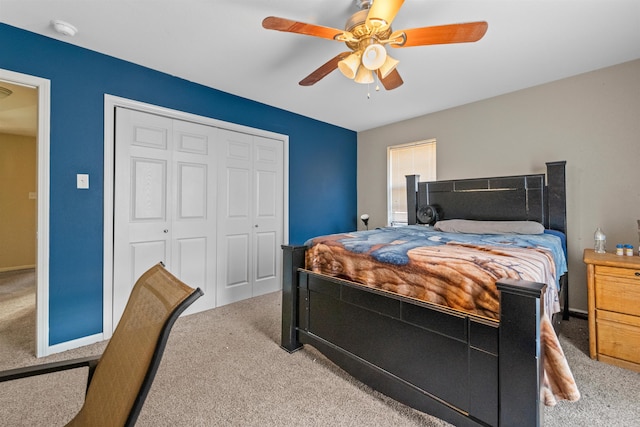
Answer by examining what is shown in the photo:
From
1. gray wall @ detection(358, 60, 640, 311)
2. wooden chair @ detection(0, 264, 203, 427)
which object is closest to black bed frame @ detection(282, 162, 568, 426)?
wooden chair @ detection(0, 264, 203, 427)

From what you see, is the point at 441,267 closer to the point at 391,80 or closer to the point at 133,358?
the point at 133,358

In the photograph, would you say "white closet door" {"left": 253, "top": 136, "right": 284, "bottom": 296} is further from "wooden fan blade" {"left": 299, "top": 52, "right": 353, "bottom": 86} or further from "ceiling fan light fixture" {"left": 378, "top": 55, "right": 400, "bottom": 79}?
"ceiling fan light fixture" {"left": 378, "top": 55, "right": 400, "bottom": 79}

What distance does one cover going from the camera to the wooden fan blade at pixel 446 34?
1.56 meters

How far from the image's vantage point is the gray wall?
2.62 m

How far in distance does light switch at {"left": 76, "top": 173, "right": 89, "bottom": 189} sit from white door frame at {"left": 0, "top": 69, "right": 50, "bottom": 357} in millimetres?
187

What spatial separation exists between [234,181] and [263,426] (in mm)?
2491

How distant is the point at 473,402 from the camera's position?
130 cm

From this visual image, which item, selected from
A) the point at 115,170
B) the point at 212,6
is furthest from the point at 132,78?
the point at 212,6

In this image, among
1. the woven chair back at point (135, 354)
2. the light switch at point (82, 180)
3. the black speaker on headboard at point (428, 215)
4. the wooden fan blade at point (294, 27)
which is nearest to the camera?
the woven chair back at point (135, 354)

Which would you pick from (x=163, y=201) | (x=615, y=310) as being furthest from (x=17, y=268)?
(x=615, y=310)

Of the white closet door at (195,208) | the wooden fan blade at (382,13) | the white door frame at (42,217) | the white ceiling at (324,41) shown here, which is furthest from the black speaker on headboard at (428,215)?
the white door frame at (42,217)

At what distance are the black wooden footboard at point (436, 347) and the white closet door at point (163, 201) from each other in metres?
1.49

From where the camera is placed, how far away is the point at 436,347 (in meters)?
1.43

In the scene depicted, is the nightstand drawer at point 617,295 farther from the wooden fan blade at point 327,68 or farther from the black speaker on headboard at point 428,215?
the wooden fan blade at point 327,68
